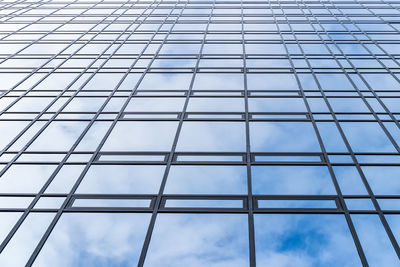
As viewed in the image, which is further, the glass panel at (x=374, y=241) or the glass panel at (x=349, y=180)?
the glass panel at (x=349, y=180)

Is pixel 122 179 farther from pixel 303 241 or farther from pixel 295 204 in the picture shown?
pixel 303 241

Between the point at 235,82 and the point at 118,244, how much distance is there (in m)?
9.72

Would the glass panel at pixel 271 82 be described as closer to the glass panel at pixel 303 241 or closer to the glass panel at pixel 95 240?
the glass panel at pixel 303 241

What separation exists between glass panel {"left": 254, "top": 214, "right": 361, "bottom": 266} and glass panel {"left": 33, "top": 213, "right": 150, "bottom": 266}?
2.83 m

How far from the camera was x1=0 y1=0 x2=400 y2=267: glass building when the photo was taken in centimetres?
909

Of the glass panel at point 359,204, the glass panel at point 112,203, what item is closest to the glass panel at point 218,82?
the glass panel at point 112,203

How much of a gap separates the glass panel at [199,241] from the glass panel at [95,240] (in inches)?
17.5


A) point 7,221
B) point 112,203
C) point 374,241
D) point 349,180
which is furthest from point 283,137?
point 7,221

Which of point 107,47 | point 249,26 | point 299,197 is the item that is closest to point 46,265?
point 299,197

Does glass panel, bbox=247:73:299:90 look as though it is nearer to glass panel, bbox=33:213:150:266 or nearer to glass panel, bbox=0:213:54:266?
glass panel, bbox=33:213:150:266

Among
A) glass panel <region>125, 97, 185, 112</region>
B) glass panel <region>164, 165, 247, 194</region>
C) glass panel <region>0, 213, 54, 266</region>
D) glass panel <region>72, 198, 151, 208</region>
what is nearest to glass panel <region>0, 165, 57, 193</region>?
glass panel <region>0, 213, 54, 266</region>

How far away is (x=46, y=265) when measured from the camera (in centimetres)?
862

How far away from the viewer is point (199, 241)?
30.0 feet

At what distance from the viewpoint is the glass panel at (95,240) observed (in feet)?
28.5
